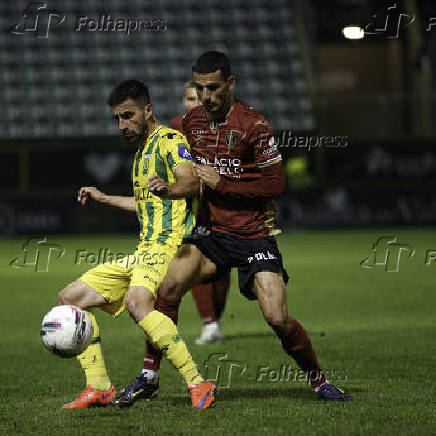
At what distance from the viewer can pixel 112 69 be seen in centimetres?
2720

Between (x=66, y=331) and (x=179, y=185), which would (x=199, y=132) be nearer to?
(x=179, y=185)

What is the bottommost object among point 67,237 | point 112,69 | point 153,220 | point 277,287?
point 67,237

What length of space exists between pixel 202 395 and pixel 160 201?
117cm

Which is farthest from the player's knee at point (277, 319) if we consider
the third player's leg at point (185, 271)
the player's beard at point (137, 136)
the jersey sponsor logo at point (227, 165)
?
the player's beard at point (137, 136)

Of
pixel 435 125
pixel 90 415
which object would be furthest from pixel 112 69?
pixel 90 415

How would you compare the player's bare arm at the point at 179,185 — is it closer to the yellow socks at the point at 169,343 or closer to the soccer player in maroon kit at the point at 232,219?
the soccer player in maroon kit at the point at 232,219

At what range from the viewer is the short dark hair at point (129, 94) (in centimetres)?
568

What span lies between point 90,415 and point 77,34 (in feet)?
77.7

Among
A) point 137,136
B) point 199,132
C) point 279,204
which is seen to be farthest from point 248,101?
point 137,136

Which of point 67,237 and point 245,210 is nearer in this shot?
point 245,210

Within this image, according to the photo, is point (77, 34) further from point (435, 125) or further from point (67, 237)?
point (435, 125)

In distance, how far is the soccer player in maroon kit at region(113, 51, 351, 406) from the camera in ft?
18.7

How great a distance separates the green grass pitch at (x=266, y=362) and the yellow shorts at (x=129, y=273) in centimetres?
66

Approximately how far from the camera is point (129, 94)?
5.67 meters
